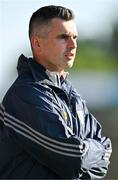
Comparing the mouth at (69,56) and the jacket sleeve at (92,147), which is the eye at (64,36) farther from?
the jacket sleeve at (92,147)

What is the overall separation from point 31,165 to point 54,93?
39cm

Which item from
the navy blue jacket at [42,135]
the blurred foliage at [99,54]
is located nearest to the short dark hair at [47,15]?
the navy blue jacket at [42,135]

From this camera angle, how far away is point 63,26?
2.51 metres

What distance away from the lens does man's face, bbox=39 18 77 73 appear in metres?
2.49

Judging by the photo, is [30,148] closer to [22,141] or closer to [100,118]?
[22,141]

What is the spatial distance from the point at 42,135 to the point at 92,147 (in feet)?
0.98

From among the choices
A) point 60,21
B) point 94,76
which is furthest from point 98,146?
point 94,76

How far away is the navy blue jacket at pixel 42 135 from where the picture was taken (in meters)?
2.23

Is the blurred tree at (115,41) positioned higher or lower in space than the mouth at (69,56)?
lower

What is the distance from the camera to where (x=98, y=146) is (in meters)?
2.46

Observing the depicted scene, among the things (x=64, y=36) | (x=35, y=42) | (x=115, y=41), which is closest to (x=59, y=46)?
(x=64, y=36)

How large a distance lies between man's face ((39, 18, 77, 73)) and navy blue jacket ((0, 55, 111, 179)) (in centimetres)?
6

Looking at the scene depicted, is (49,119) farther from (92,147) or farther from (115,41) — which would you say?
(115,41)

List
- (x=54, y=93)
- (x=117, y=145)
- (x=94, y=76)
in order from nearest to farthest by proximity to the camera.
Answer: (x=54, y=93), (x=117, y=145), (x=94, y=76)
